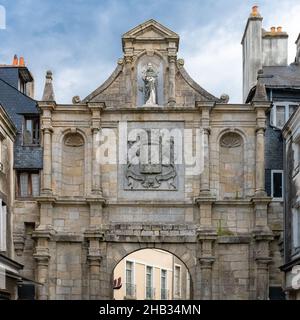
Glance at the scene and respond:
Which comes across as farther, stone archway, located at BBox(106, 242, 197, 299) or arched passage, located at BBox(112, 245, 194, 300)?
arched passage, located at BBox(112, 245, 194, 300)

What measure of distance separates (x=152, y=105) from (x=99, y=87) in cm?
185

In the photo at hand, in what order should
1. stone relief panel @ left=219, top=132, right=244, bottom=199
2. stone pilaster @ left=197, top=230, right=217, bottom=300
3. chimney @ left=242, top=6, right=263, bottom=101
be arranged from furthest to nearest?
chimney @ left=242, top=6, right=263, bottom=101 → stone relief panel @ left=219, top=132, right=244, bottom=199 → stone pilaster @ left=197, top=230, right=217, bottom=300

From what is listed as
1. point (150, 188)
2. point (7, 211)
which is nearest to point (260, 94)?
point (150, 188)

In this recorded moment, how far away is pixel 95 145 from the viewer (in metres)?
25.0

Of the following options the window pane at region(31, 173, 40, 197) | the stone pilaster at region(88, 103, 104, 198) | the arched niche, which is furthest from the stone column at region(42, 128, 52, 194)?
the stone pilaster at region(88, 103, 104, 198)

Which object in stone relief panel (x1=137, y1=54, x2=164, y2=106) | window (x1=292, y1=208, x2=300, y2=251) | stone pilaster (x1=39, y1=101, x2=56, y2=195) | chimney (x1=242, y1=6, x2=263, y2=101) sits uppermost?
chimney (x1=242, y1=6, x2=263, y2=101)

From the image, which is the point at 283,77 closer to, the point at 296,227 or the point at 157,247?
the point at 296,227

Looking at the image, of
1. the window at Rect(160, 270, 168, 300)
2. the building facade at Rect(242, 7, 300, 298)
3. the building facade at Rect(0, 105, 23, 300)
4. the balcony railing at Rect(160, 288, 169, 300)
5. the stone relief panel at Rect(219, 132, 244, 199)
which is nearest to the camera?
the building facade at Rect(0, 105, 23, 300)

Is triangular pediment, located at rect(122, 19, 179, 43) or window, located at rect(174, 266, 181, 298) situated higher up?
triangular pediment, located at rect(122, 19, 179, 43)

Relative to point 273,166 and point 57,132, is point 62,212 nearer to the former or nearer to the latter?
point 57,132

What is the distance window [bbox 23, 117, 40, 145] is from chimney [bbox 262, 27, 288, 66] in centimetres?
1027

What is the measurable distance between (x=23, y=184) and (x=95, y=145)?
269cm

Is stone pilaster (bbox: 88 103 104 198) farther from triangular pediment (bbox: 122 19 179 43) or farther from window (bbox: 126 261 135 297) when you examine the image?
window (bbox: 126 261 135 297)

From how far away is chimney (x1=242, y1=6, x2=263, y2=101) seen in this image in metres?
31.1
